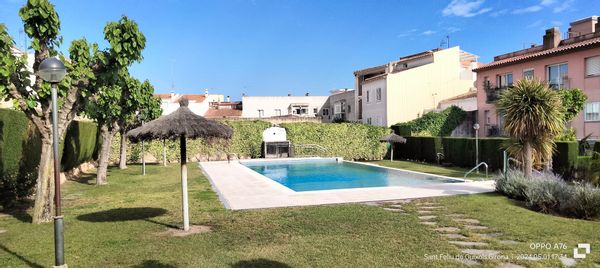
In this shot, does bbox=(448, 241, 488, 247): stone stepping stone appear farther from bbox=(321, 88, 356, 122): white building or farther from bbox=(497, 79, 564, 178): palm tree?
bbox=(321, 88, 356, 122): white building

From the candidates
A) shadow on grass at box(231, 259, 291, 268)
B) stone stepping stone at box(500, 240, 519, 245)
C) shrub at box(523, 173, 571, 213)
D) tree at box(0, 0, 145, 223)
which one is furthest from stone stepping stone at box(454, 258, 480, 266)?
tree at box(0, 0, 145, 223)

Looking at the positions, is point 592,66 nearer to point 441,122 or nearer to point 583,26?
point 583,26

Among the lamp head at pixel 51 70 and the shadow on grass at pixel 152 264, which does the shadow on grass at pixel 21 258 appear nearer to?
the shadow on grass at pixel 152 264

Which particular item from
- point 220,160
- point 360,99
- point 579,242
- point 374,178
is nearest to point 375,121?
point 360,99

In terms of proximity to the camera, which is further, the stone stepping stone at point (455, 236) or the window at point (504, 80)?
the window at point (504, 80)

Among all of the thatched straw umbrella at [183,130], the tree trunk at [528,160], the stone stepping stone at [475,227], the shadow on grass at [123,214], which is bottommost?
the stone stepping stone at [475,227]

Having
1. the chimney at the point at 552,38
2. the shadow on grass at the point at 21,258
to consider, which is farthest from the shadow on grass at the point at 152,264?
the chimney at the point at 552,38

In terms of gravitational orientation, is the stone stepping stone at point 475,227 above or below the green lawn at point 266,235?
below

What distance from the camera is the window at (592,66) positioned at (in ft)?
79.1

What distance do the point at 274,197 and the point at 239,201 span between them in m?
1.15

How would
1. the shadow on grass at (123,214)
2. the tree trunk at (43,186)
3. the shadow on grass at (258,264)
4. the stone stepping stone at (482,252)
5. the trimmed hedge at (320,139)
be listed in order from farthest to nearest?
the trimmed hedge at (320,139), the shadow on grass at (123,214), the tree trunk at (43,186), the stone stepping stone at (482,252), the shadow on grass at (258,264)

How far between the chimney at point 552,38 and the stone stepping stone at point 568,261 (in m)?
29.1

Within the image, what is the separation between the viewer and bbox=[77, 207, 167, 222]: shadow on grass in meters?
9.55

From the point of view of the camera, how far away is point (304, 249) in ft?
22.1
